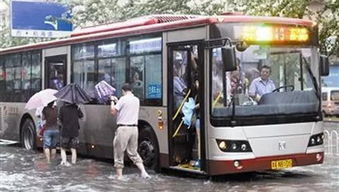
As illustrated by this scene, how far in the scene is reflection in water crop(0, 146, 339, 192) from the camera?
35.9ft

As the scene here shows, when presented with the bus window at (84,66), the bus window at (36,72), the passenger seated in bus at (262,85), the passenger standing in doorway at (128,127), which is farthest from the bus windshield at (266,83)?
the bus window at (36,72)

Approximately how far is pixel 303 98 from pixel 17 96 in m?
9.64

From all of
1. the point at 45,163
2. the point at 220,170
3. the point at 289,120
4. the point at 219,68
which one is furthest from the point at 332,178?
the point at 45,163

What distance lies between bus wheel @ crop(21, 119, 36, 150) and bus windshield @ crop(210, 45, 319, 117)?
815 centimetres

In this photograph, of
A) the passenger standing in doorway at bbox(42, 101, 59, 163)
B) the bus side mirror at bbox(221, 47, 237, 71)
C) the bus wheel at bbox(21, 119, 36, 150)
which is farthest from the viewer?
the bus wheel at bbox(21, 119, 36, 150)

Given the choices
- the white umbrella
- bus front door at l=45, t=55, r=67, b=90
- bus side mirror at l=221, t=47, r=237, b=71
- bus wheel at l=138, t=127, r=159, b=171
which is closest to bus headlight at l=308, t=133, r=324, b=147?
bus side mirror at l=221, t=47, r=237, b=71

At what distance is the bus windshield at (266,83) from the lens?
10789mm

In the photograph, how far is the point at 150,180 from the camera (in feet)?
38.7

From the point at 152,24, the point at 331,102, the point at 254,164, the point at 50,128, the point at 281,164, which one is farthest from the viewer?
the point at 331,102

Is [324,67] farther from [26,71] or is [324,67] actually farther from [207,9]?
[207,9]

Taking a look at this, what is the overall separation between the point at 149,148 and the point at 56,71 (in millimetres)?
4860

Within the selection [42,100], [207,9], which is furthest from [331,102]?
[42,100]

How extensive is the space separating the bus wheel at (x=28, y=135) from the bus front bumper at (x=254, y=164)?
7961 millimetres

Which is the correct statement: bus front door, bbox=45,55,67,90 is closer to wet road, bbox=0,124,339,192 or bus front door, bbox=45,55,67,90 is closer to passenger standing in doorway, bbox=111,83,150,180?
wet road, bbox=0,124,339,192
